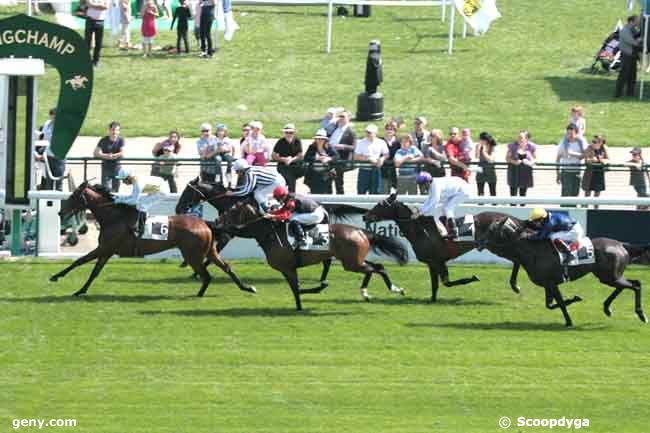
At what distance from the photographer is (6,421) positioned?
15281 mm

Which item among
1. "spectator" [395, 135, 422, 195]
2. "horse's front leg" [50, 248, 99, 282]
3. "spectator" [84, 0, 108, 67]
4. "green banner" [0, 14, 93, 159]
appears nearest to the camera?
"horse's front leg" [50, 248, 99, 282]

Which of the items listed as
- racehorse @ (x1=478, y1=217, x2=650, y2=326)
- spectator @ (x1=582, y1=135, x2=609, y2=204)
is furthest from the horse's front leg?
spectator @ (x1=582, y1=135, x2=609, y2=204)

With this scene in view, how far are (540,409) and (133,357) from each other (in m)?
4.66

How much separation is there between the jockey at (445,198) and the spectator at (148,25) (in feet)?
41.3

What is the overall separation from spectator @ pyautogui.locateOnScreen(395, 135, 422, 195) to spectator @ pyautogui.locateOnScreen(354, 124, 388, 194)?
0.28 m

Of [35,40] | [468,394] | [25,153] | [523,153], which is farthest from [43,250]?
[468,394]

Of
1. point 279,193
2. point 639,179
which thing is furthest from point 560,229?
point 639,179

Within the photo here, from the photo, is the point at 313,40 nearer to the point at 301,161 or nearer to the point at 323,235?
the point at 301,161

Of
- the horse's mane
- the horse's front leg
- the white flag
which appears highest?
the white flag

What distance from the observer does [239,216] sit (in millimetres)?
20891

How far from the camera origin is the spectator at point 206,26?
32.0 m

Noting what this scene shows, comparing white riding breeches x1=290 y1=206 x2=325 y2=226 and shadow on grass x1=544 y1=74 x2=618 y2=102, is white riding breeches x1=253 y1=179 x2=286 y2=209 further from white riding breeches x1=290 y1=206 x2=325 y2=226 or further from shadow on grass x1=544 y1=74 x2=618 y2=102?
shadow on grass x1=544 y1=74 x2=618 y2=102

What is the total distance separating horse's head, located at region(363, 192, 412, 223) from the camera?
21141 millimetres

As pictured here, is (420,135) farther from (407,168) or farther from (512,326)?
(512,326)
